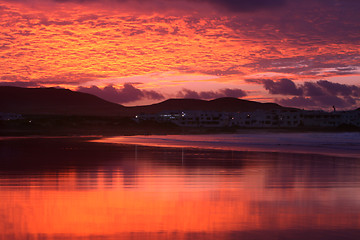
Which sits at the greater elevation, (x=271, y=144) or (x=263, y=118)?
(x=263, y=118)

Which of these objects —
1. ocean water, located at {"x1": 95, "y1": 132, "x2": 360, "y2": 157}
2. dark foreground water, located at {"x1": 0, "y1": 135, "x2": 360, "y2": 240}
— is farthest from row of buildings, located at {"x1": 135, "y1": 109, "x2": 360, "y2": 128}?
dark foreground water, located at {"x1": 0, "y1": 135, "x2": 360, "y2": 240}

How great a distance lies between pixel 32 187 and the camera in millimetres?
14555

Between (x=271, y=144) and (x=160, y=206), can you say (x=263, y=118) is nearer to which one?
(x=271, y=144)

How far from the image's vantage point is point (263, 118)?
183000mm

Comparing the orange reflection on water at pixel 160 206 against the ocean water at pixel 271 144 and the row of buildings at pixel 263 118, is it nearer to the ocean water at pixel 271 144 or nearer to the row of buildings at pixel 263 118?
the ocean water at pixel 271 144

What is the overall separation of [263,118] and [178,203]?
17346 centimetres

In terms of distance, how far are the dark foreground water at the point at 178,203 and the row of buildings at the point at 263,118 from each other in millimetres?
155708

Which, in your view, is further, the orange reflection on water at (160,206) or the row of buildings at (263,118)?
the row of buildings at (263,118)

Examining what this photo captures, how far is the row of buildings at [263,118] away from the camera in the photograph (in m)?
178

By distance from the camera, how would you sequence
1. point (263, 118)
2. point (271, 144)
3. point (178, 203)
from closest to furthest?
point (178, 203) → point (271, 144) → point (263, 118)

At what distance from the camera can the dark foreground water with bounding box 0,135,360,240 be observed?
363 inches

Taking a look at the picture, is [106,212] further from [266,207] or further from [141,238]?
[266,207]

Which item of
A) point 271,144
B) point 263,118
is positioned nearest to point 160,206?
point 271,144

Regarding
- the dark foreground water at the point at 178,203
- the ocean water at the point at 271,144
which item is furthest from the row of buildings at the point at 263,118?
the dark foreground water at the point at 178,203
